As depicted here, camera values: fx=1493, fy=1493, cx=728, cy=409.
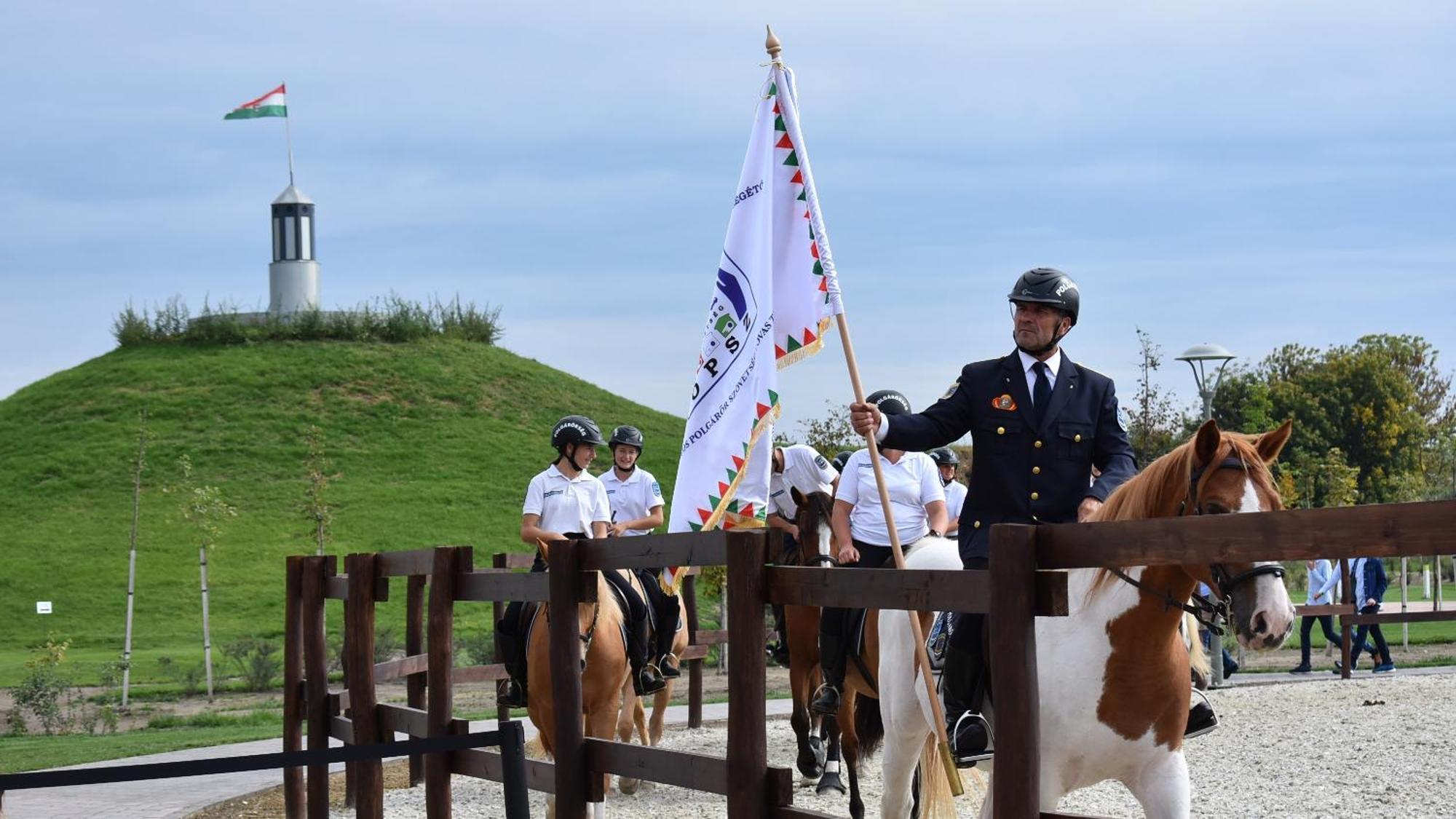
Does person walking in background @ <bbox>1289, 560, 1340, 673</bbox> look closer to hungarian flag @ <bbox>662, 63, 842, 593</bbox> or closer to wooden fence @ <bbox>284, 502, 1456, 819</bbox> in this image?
wooden fence @ <bbox>284, 502, 1456, 819</bbox>

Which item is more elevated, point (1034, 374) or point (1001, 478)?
point (1034, 374)

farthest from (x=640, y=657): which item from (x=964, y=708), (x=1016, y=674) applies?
(x=1016, y=674)

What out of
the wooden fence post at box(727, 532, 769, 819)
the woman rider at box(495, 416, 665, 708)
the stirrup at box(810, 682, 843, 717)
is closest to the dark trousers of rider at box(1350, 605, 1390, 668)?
the stirrup at box(810, 682, 843, 717)

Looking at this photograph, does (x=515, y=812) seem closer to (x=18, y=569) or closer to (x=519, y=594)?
(x=519, y=594)

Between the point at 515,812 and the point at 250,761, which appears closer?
the point at 250,761

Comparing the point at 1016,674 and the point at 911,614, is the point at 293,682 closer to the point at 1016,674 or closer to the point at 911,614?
the point at 911,614

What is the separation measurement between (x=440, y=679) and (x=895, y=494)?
3.23m

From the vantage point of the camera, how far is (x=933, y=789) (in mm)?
7434

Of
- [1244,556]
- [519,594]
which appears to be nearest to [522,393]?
[519,594]

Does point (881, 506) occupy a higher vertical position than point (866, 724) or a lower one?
higher

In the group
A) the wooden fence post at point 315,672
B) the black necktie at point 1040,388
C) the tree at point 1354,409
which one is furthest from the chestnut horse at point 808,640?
the tree at point 1354,409

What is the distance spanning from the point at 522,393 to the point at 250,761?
5725 cm

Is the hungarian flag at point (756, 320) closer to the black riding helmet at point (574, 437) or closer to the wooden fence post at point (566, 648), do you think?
the wooden fence post at point (566, 648)

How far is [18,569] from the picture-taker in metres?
42.0
